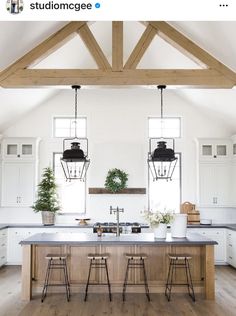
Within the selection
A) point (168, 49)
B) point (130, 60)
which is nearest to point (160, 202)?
point (168, 49)

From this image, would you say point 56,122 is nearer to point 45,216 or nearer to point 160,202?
point 45,216

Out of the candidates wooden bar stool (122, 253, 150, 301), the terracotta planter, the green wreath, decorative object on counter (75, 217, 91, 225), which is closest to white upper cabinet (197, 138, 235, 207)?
the green wreath

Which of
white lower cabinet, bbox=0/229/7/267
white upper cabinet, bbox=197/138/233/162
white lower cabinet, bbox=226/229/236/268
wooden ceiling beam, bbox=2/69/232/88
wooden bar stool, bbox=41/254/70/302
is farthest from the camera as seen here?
white upper cabinet, bbox=197/138/233/162

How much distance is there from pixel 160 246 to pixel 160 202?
2.93 meters

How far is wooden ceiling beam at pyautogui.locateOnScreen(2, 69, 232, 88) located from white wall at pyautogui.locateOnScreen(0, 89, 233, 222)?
3294mm

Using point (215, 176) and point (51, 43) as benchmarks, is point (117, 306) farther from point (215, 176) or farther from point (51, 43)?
point (215, 176)

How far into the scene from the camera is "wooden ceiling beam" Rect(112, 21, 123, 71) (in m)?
5.76

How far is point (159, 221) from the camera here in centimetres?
610

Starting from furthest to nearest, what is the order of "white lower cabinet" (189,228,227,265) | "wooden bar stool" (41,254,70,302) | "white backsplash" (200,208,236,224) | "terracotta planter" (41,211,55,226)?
1. "white backsplash" (200,208,236,224)
2. "terracotta planter" (41,211,55,226)
3. "white lower cabinet" (189,228,227,265)
4. "wooden bar stool" (41,254,70,302)

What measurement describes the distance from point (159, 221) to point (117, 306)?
4.56ft

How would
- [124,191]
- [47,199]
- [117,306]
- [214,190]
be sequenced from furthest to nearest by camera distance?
[124,191] → [214,190] → [47,199] → [117,306]
